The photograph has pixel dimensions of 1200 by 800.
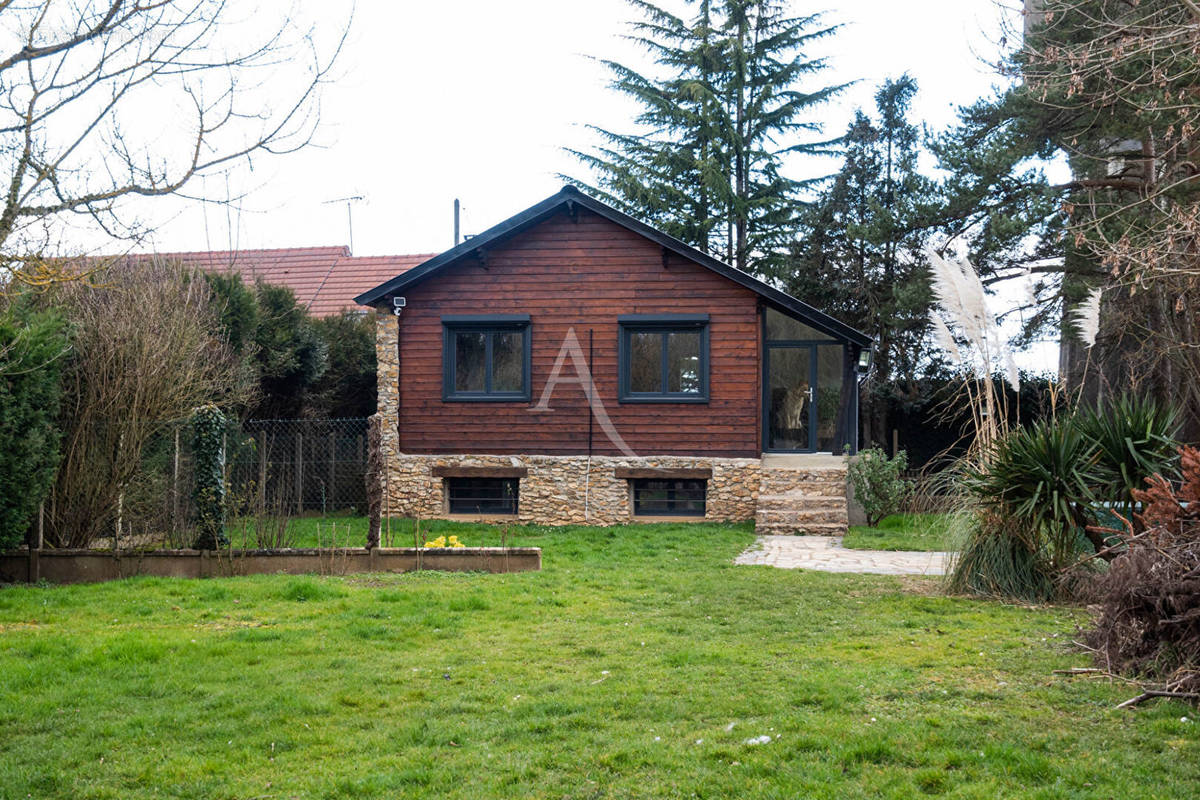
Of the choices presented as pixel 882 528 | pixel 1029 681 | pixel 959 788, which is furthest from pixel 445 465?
pixel 959 788

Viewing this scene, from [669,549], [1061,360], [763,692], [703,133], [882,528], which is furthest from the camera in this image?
[703,133]

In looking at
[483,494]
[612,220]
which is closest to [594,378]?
[612,220]

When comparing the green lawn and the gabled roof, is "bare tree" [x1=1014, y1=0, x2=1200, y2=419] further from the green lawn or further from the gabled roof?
the green lawn

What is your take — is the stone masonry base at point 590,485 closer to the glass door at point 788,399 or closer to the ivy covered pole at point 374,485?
the glass door at point 788,399

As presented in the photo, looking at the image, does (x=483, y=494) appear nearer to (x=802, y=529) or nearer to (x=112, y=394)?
(x=802, y=529)

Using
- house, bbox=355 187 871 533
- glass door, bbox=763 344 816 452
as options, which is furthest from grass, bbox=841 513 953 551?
glass door, bbox=763 344 816 452

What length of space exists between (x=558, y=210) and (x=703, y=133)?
998 cm

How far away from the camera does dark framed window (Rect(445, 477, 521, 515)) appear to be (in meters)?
17.7

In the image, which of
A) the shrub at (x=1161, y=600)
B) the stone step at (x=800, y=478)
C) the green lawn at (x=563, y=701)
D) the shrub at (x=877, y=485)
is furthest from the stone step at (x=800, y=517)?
the shrub at (x=1161, y=600)

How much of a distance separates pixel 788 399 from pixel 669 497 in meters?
2.83

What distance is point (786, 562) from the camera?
1189cm

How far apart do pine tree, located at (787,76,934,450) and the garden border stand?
1370 cm

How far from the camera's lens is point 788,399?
18031 millimetres

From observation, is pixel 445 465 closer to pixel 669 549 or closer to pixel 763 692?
pixel 669 549
